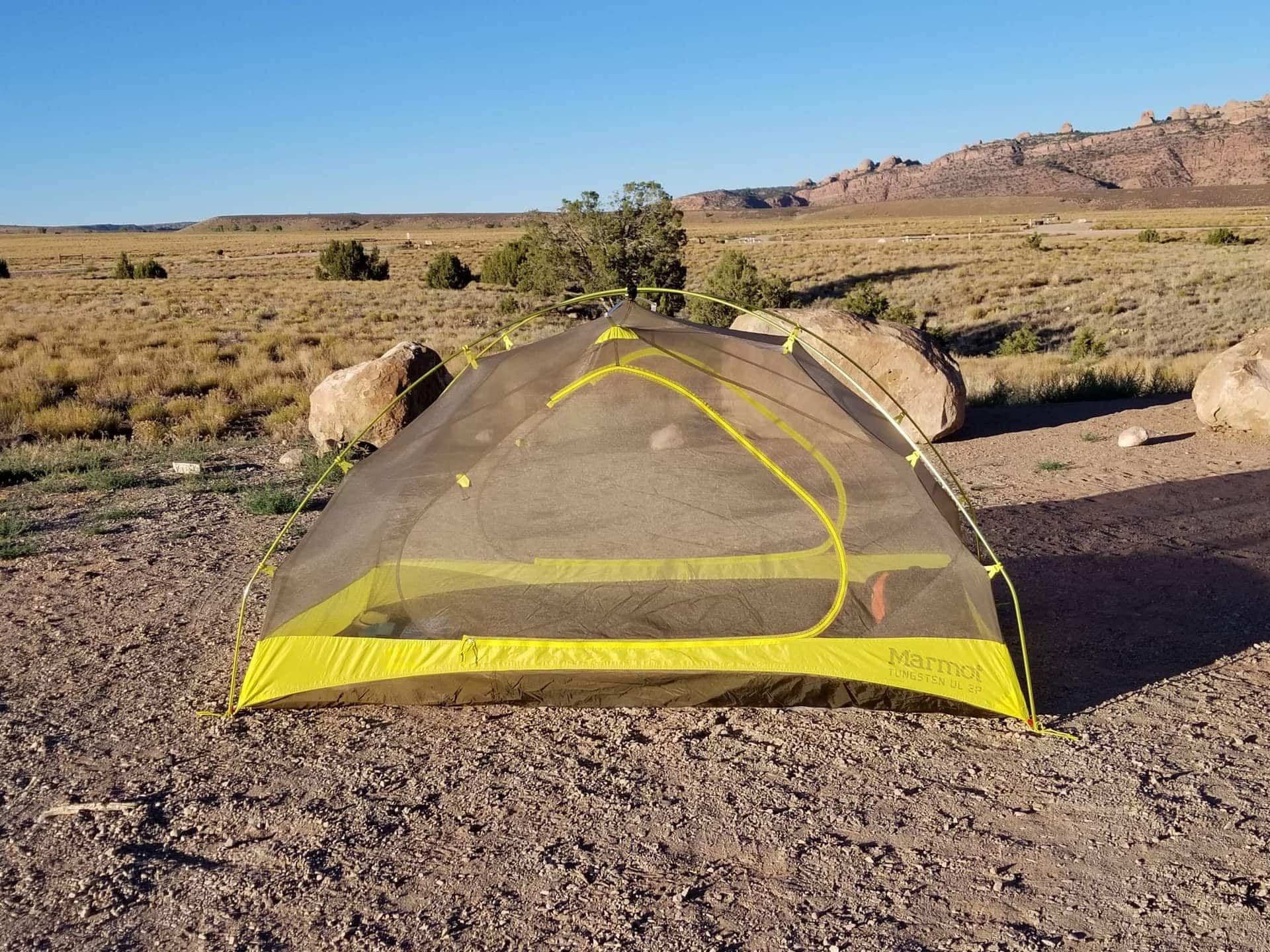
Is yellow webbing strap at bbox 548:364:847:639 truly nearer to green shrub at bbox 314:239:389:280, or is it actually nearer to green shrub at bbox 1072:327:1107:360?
green shrub at bbox 1072:327:1107:360

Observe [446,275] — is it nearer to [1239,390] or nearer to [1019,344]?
[1019,344]

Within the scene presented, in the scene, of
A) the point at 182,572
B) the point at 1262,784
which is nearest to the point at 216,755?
the point at 182,572

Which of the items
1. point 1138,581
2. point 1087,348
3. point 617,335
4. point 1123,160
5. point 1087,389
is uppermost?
point 1123,160

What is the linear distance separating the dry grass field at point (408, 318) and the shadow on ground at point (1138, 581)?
5.00 metres

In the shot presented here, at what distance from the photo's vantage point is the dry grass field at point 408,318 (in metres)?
13.8

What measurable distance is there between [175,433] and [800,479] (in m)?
9.52

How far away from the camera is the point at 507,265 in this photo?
38.0m

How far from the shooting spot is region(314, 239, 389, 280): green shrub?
42.3m

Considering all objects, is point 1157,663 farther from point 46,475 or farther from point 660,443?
point 46,475

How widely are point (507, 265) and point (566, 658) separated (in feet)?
113

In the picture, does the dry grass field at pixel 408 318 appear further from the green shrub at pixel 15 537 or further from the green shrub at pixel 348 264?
the green shrub at pixel 15 537

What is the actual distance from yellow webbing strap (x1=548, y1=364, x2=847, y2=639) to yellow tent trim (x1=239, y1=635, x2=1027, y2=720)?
0.18m

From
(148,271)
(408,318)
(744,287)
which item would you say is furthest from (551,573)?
(148,271)

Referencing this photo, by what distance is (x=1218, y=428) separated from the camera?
34.8ft
